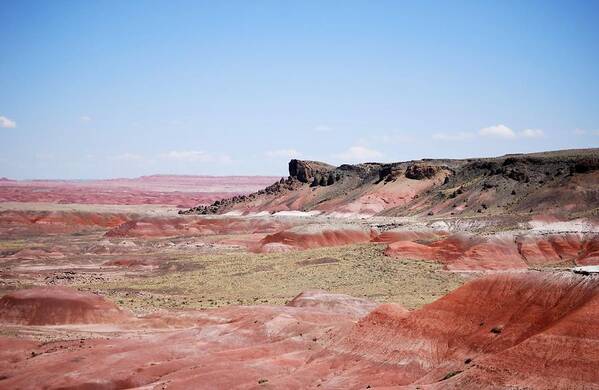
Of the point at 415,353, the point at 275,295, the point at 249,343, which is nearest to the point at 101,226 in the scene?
the point at 275,295

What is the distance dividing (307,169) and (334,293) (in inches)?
4705

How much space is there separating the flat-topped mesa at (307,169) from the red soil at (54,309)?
11667 centimetres

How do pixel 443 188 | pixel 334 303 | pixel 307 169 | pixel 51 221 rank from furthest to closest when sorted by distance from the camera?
pixel 307 169 → pixel 51 221 → pixel 443 188 → pixel 334 303

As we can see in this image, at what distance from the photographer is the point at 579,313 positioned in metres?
21.5

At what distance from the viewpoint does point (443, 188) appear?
4631 inches

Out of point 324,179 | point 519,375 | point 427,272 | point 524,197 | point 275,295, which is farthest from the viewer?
point 324,179

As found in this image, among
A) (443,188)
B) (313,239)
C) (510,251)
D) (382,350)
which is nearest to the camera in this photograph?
(382,350)

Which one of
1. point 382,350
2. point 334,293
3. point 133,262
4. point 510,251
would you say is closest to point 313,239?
point 133,262

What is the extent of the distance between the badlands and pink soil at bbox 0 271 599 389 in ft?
0.28

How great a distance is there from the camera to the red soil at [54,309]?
1703 inches

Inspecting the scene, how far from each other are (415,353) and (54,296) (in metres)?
28.5

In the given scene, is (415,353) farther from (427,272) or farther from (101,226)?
(101,226)

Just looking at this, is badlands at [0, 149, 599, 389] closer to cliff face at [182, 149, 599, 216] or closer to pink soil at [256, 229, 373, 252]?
pink soil at [256, 229, 373, 252]

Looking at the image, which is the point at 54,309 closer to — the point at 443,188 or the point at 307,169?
the point at 443,188
